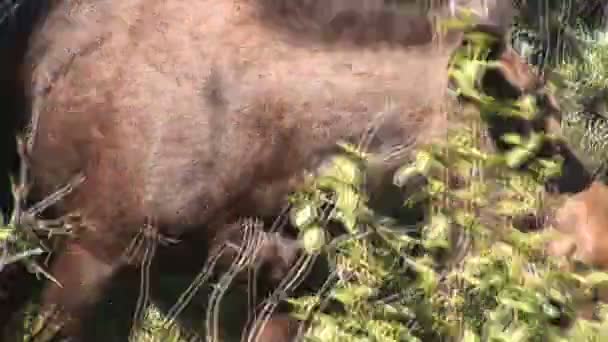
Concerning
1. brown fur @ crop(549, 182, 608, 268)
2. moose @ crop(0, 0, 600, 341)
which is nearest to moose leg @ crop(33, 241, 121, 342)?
moose @ crop(0, 0, 600, 341)

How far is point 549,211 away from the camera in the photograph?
231cm

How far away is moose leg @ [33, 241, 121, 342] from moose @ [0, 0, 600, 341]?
0.04 metres

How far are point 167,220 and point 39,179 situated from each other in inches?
15.7

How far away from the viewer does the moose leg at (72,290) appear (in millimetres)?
3100

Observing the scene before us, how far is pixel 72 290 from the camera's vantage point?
317cm

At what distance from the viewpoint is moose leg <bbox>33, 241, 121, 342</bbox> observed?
3100 mm

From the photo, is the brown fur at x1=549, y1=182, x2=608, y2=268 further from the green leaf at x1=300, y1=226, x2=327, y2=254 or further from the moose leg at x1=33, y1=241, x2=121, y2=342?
the moose leg at x1=33, y1=241, x2=121, y2=342

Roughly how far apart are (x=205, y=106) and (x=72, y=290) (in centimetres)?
75

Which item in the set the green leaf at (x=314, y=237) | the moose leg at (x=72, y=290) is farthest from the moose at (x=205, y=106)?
the green leaf at (x=314, y=237)

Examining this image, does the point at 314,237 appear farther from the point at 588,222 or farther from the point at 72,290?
the point at 72,290

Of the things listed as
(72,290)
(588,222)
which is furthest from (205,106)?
(588,222)

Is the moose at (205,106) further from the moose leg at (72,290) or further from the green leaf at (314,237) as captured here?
the green leaf at (314,237)

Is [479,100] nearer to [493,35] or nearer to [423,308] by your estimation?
[493,35]

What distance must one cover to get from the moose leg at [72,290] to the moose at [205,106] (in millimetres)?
36
